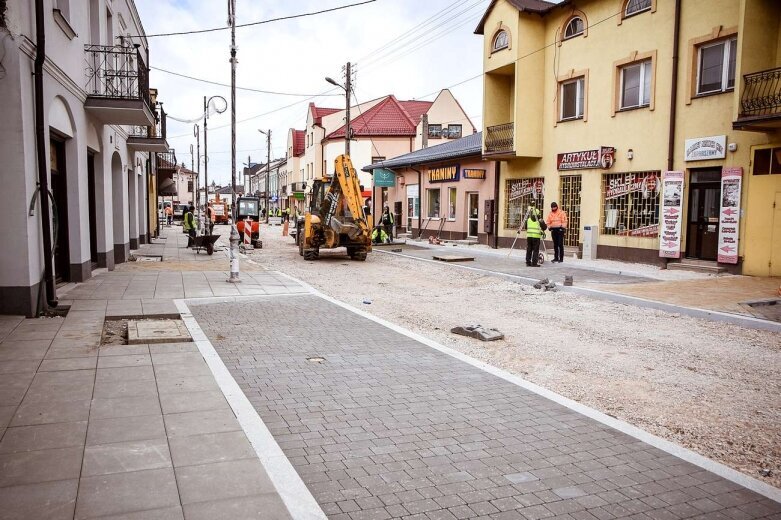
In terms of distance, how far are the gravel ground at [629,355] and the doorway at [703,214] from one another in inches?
215

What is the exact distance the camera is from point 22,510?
10.2 ft

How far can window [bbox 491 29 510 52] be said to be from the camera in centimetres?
2166

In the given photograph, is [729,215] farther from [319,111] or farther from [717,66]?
[319,111]

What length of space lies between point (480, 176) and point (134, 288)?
16.6 meters

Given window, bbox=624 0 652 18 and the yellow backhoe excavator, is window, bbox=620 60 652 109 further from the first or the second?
the yellow backhoe excavator

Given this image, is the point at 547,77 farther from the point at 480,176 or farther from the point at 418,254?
the point at 418,254

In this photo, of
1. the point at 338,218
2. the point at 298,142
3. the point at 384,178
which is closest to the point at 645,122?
the point at 338,218

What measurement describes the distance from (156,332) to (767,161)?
13.6m

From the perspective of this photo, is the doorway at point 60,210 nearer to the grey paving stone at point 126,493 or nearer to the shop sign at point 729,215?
the grey paving stone at point 126,493

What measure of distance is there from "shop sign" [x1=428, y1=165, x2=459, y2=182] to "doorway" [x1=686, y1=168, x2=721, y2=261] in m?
12.7

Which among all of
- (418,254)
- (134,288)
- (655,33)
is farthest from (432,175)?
(134,288)

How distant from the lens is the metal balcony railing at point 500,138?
21391mm

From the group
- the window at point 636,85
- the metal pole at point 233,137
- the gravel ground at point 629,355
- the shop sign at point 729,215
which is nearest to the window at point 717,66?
the window at point 636,85

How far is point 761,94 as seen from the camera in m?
13.0
